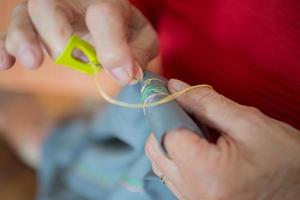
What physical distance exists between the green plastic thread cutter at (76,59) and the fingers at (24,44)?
28 mm

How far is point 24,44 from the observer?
0.56m

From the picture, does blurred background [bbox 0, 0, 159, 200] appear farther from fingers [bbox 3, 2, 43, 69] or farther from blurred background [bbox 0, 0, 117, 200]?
fingers [bbox 3, 2, 43, 69]

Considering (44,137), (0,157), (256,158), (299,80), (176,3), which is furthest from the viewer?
(0,157)

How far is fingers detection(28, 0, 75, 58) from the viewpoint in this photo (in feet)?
1.86

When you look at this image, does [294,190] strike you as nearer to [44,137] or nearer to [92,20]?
[92,20]

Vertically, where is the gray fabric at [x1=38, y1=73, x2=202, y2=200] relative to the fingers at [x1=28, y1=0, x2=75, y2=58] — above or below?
below

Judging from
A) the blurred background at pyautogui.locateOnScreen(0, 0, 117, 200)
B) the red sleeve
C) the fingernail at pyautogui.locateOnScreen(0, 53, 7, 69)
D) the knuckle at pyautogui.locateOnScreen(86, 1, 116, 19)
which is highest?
the knuckle at pyautogui.locateOnScreen(86, 1, 116, 19)

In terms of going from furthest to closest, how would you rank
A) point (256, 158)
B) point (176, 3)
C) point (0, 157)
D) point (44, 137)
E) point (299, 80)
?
point (0, 157) → point (44, 137) → point (176, 3) → point (299, 80) → point (256, 158)

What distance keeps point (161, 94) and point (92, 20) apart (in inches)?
4.6

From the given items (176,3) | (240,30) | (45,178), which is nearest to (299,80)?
(240,30)

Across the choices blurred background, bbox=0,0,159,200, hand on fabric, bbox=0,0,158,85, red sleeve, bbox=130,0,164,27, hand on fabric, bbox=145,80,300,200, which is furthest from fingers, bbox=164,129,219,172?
blurred background, bbox=0,0,159,200

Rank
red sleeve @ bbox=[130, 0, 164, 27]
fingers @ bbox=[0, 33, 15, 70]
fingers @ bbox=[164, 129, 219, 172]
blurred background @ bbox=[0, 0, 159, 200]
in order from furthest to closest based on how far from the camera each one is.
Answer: blurred background @ bbox=[0, 0, 159, 200] → red sleeve @ bbox=[130, 0, 164, 27] → fingers @ bbox=[0, 33, 15, 70] → fingers @ bbox=[164, 129, 219, 172]

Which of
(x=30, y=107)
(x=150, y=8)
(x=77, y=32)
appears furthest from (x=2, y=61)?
(x=30, y=107)

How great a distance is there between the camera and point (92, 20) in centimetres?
54
